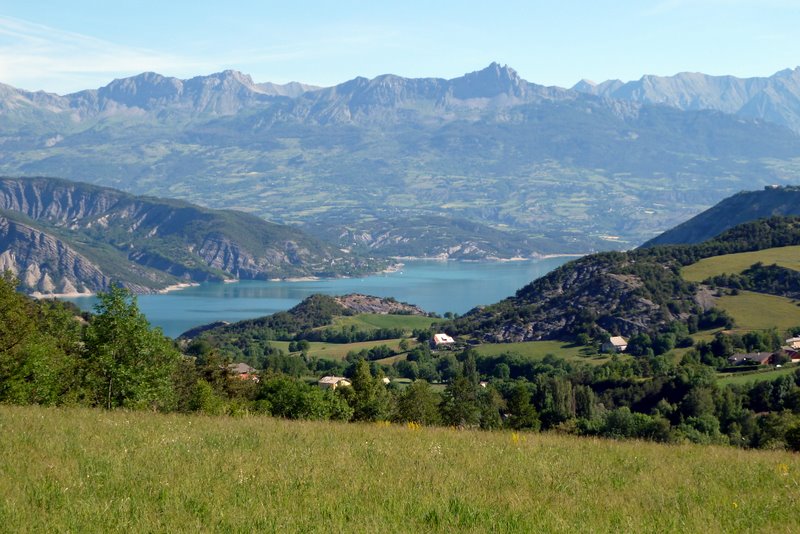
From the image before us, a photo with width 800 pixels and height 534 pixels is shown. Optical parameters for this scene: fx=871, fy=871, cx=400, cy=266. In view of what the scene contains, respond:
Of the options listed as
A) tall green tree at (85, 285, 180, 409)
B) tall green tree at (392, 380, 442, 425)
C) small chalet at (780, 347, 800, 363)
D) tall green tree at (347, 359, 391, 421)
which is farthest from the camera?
small chalet at (780, 347, 800, 363)

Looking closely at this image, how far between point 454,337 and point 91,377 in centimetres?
14309

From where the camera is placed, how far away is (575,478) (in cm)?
1283

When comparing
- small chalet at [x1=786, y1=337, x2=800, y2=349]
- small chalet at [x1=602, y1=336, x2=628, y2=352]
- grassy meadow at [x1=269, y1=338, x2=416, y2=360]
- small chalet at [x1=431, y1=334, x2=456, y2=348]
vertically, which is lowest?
grassy meadow at [x1=269, y1=338, x2=416, y2=360]

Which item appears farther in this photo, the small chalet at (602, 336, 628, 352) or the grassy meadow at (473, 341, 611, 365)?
the small chalet at (602, 336, 628, 352)

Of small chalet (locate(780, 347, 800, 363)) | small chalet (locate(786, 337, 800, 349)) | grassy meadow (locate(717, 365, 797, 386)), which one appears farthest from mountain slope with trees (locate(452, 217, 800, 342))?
grassy meadow (locate(717, 365, 797, 386))

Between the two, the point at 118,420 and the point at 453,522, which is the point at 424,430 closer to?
the point at 118,420

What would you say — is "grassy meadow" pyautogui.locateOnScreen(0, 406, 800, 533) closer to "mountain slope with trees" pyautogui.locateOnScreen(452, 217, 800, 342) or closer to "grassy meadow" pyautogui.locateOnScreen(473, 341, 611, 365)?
"grassy meadow" pyautogui.locateOnScreen(473, 341, 611, 365)

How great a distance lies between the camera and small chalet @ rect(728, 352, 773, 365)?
10481 cm

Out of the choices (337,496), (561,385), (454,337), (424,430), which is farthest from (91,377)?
(454,337)

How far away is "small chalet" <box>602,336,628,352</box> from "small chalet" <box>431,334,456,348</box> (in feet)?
103

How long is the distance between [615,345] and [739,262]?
4717 centimetres

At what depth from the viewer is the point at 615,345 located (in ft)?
454

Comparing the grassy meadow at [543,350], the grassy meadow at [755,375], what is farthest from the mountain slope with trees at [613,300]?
the grassy meadow at [755,375]

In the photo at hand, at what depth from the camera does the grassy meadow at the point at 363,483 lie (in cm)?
1004
